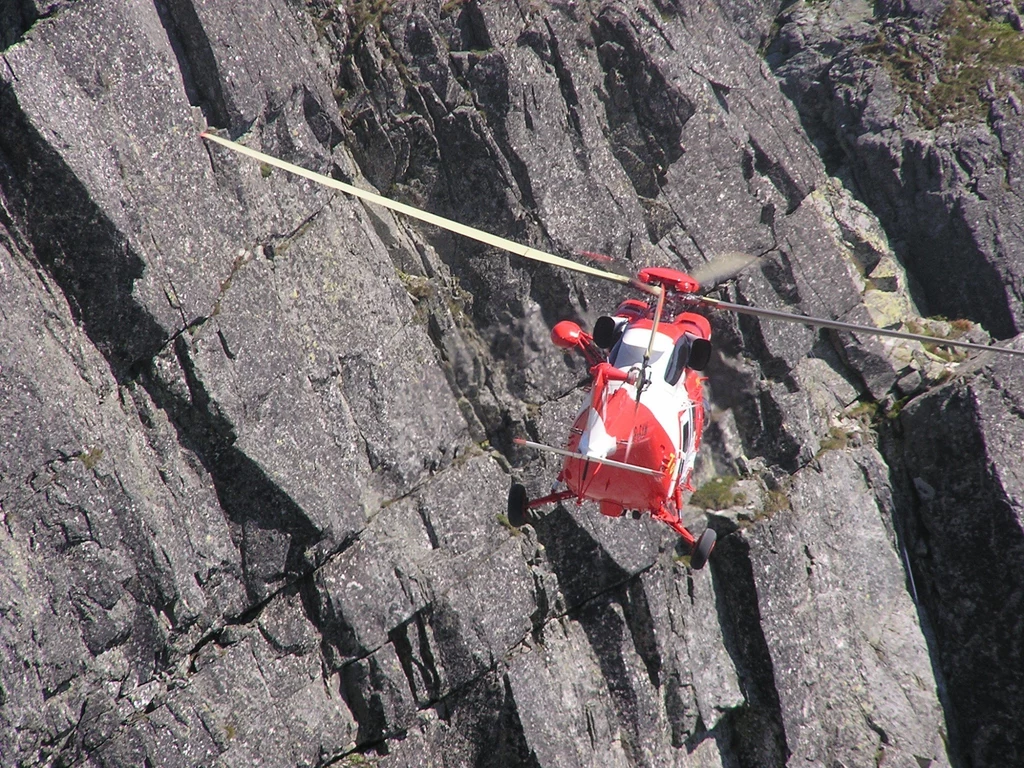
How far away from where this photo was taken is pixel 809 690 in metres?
Result: 14.5

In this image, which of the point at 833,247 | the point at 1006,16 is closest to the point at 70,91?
the point at 833,247

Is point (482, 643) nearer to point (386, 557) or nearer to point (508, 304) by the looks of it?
point (386, 557)

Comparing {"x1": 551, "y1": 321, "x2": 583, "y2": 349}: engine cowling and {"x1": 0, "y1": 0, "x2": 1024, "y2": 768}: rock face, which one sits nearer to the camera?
{"x1": 0, "y1": 0, "x2": 1024, "y2": 768}: rock face

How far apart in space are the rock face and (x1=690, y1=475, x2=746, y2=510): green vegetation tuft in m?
0.31

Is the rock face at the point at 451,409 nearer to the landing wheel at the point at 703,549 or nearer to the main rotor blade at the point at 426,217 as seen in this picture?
the main rotor blade at the point at 426,217

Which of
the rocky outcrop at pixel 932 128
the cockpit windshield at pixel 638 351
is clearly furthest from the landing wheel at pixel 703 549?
the rocky outcrop at pixel 932 128

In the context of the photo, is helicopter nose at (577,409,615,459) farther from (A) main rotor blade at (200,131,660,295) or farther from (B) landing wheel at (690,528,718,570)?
A: (B) landing wheel at (690,528,718,570)

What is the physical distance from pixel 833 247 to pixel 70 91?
1462 cm

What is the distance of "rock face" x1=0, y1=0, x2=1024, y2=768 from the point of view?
10.3 metres

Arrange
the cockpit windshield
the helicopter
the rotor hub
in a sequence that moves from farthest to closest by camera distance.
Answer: the rotor hub < the cockpit windshield < the helicopter

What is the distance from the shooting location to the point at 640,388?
10117 millimetres

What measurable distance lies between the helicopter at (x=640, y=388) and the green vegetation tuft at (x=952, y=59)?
10.9 m

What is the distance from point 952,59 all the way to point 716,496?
43.7ft

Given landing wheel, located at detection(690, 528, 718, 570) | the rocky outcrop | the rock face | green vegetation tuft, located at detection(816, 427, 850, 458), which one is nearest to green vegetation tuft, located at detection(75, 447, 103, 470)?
the rock face
